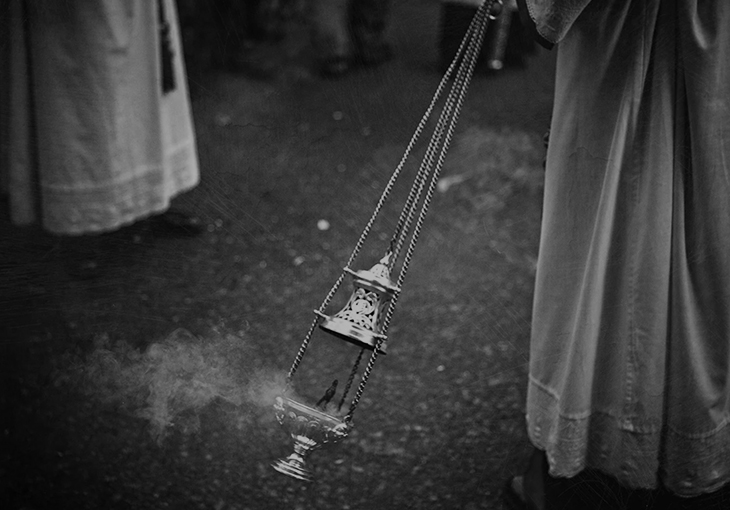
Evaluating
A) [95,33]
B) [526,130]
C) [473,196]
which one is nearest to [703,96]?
[95,33]

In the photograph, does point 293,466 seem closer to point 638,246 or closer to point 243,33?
point 638,246

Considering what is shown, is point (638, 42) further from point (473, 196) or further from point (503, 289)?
point (473, 196)

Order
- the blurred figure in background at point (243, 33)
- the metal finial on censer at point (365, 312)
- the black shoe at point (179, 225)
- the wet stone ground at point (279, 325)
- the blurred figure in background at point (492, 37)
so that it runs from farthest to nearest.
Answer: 1. the blurred figure in background at point (243, 33)
2. the blurred figure in background at point (492, 37)
3. the black shoe at point (179, 225)
4. the wet stone ground at point (279, 325)
5. the metal finial on censer at point (365, 312)

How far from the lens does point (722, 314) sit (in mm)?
1191

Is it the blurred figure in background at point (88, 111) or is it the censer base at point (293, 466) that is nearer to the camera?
the censer base at point (293, 466)

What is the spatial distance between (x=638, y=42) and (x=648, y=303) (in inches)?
16.0

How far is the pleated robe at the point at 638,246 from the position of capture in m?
1.13

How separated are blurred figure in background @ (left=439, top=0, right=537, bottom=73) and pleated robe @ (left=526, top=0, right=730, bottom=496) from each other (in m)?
1.34

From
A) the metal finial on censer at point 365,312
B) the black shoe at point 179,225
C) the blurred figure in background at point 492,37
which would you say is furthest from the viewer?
the blurred figure in background at point 492,37

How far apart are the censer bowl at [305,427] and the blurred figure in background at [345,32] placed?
2005 mm

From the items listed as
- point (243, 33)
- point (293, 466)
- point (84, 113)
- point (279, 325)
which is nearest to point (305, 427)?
point (293, 466)

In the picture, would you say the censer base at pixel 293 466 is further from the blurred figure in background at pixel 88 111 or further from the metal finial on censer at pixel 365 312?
the blurred figure in background at pixel 88 111

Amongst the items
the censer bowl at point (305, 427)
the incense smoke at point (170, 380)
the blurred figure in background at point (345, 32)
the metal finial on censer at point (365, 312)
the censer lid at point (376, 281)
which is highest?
the censer lid at point (376, 281)

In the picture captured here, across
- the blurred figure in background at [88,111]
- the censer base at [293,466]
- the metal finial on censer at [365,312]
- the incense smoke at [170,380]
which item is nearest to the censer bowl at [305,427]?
the censer base at [293,466]
